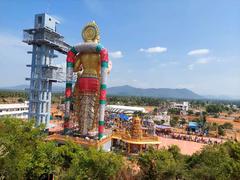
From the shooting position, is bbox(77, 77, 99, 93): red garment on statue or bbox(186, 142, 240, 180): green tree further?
bbox(77, 77, 99, 93): red garment on statue

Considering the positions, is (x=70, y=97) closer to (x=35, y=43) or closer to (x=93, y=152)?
(x=35, y=43)

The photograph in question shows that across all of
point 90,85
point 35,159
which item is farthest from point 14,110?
point 35,159

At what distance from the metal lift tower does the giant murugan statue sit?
19.6 feet

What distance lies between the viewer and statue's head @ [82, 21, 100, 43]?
29.0 m

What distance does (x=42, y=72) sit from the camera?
33.6 meters

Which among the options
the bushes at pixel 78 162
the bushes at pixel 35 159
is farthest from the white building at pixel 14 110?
the bushes at pixel 78 162

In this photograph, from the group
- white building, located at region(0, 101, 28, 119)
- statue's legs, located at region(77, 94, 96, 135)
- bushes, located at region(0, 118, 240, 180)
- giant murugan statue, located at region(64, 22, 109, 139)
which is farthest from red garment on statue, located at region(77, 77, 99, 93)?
white building, located at region(0, 101, 28, 119)

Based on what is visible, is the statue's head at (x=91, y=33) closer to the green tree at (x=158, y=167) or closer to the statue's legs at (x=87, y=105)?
the statue's legs at (x=87, y=105)

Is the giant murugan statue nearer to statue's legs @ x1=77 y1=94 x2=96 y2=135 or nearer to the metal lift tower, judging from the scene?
statue's legs @ x1=77 y1=94 x2=96 y2=135

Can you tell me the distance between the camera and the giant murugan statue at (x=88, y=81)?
28.0m

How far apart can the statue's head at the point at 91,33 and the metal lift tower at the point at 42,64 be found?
633 centimetres

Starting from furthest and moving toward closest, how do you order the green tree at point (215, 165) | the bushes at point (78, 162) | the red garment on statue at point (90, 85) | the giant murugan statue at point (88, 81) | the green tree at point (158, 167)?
the red garment on statue at point (90, 85)
the giant murugan statue at point (88, 81)
the green tree at point (158, 167)
the bushes at point (78, 162)
the green tree at point (215, 165)

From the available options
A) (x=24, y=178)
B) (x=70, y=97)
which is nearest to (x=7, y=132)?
(x=24, y=178)

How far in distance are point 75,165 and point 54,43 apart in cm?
2249
